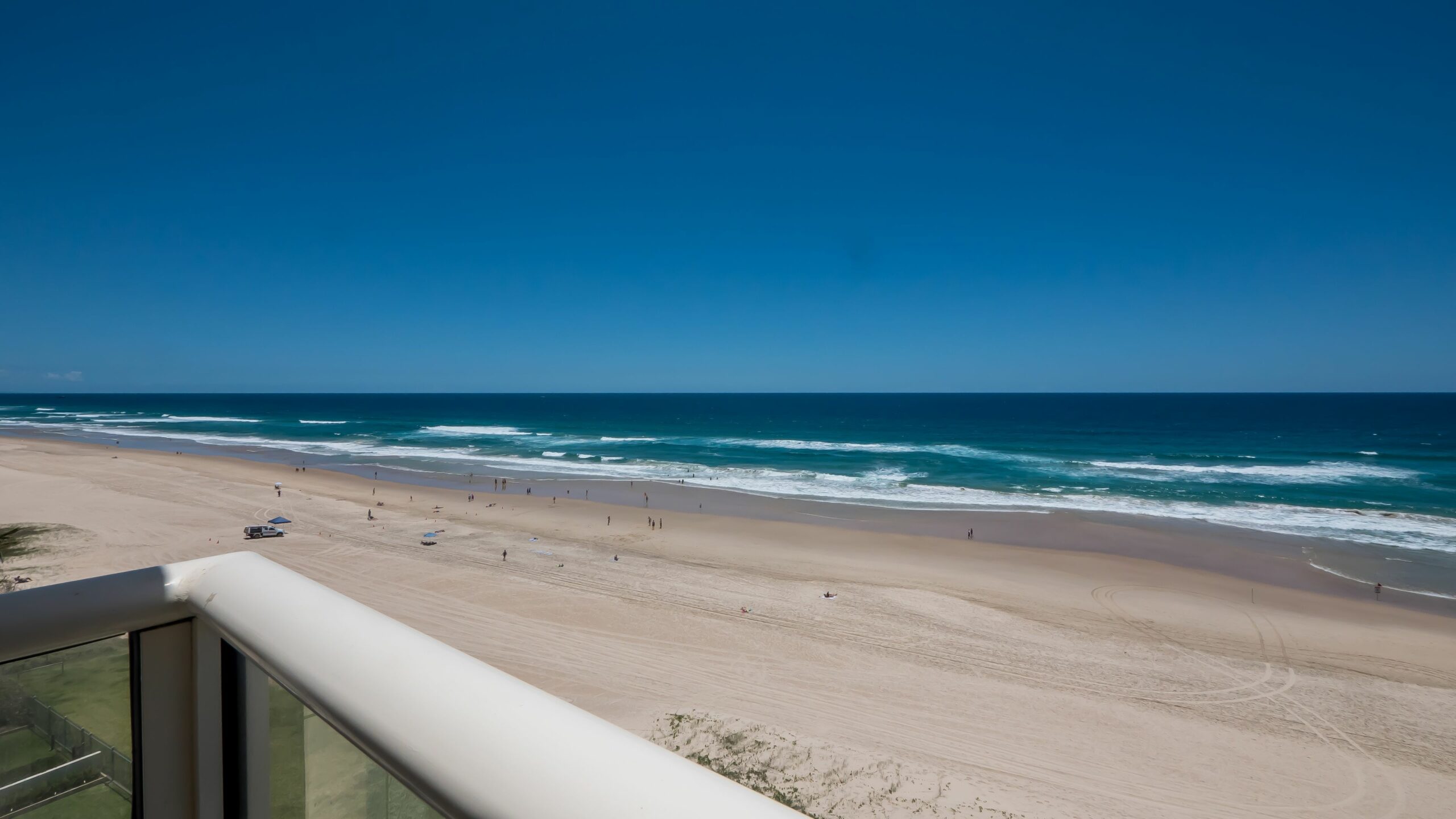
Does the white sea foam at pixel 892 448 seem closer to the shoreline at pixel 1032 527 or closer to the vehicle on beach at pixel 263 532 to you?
the shoreline at pixel 1032 527

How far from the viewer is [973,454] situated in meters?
46.3

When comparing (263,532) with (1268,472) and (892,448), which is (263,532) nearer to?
(892,448)

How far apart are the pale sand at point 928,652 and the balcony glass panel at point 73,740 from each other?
186 mm

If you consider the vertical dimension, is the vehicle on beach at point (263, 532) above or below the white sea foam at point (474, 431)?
below


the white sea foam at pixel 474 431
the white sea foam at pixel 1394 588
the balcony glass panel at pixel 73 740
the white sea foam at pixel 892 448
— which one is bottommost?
the white sea foam at pixel 1394 588

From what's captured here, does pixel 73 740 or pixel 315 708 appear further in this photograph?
pixel 73 740

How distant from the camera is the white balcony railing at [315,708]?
0.58m

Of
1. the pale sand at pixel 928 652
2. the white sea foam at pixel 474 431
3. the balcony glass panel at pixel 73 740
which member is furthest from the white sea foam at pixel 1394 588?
the white sea foam at pixel 474 431

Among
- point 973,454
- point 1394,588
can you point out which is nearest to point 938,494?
point 1394,588

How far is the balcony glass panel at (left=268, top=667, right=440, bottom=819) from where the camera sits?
Result: 94 centimetres

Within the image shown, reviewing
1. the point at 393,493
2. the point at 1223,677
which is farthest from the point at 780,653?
the point at 393,493

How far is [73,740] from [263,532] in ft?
76.2

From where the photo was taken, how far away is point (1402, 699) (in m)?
11.6

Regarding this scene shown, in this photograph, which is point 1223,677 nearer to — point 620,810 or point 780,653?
point 780,653
